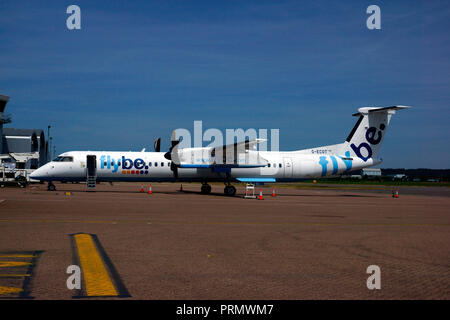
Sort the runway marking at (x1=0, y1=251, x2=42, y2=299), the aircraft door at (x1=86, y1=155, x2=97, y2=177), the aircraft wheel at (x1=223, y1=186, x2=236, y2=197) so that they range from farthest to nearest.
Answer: the aircraft wheel at (x1=223, y1=186, x2=236, y2=197) → the aircraft door at (x1=86, y1=155, x2=97, y2=177) → the runway marking at (x1=0, y1=251, x2=42, y2=299)

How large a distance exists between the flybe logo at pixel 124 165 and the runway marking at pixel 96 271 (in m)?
22.2

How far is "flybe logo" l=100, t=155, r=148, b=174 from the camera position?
31.9 metres

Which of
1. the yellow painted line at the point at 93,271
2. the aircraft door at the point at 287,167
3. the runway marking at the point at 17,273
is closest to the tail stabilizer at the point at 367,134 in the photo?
the aircraft door at the point at 287,167

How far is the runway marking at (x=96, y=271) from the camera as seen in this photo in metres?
5.79

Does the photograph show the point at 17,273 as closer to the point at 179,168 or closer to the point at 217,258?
the point at 217,258

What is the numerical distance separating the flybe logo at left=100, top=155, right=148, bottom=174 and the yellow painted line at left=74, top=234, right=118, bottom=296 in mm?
22525

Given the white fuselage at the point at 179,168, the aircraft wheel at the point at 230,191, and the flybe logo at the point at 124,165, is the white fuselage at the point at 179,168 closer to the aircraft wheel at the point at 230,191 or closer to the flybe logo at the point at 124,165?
the flybe logo at the point at 124,165

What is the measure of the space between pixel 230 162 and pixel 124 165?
796 cm

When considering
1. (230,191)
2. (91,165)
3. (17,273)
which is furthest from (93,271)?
(230,191)

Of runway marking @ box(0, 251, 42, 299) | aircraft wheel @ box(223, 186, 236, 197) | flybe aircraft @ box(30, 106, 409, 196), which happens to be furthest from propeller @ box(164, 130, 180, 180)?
runway marking @ box(0, 251, 42, 299)

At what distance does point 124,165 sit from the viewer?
3206cm

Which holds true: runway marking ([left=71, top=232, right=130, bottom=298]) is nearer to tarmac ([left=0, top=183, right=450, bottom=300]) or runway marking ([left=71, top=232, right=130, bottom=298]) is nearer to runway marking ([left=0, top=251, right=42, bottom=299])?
tarmac ([left=0, top=183, right=450, bottom=300])
